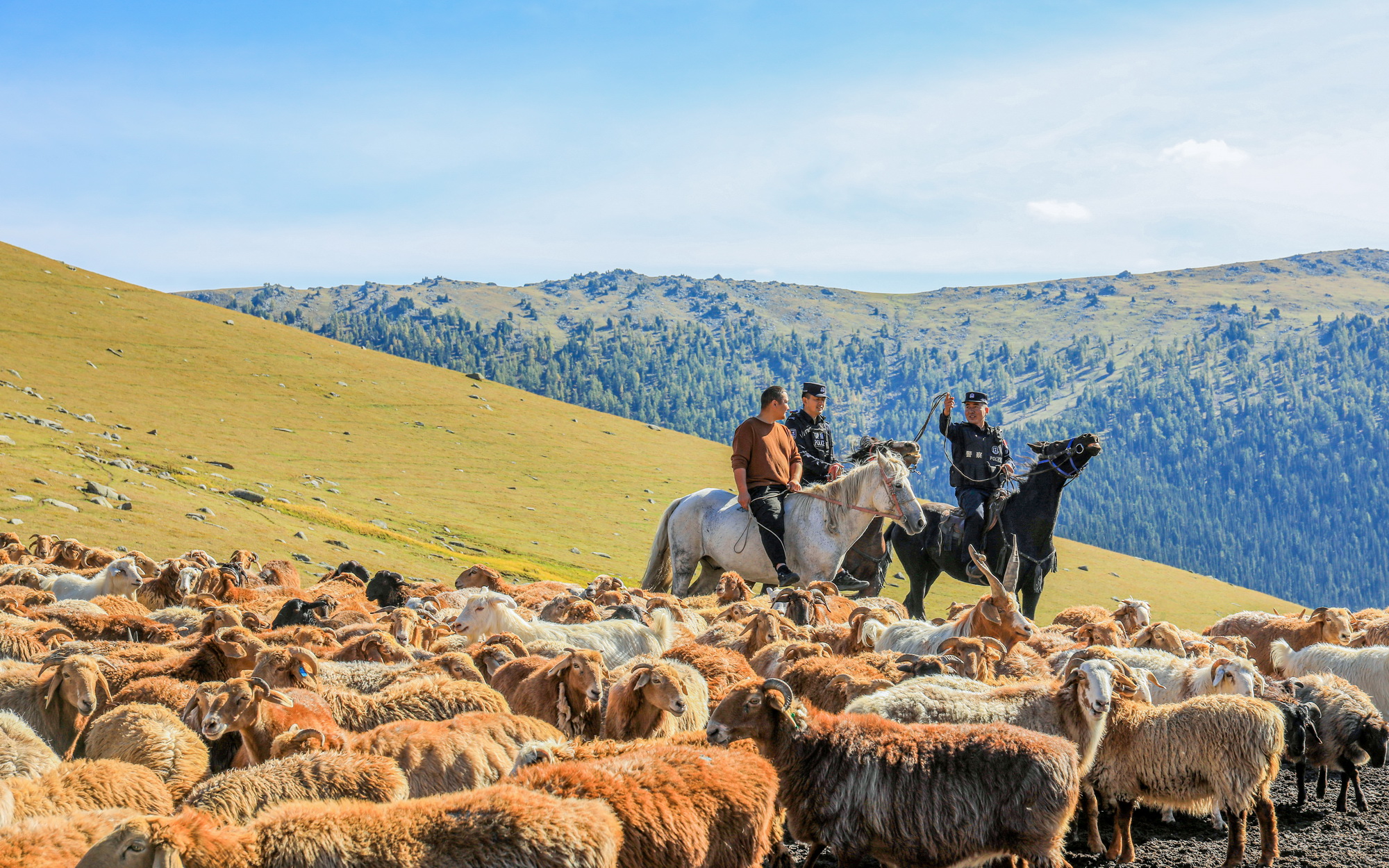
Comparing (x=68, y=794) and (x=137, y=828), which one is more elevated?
(x=137, y=828)

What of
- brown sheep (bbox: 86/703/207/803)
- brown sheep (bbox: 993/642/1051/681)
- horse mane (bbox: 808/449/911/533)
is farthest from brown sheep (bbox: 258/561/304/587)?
brown sheep (bbox: 993/642/1051/681)

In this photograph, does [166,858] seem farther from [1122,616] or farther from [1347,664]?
[1122,616]

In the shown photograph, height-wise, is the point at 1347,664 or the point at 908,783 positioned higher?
the point at 908,783

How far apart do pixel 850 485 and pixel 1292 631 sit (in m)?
6.54

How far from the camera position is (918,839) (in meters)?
6.40

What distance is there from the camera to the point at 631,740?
7.83 meters

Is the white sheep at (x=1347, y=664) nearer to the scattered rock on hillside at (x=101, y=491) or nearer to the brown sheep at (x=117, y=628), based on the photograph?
the brown sheep at (x=117, y=628)

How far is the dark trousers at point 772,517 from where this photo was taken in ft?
56.0

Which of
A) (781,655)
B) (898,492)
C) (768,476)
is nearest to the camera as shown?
(781,655)

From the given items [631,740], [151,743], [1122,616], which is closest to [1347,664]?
[1122,616]

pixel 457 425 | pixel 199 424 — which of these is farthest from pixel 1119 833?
pixel 457 425

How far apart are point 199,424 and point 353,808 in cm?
6006

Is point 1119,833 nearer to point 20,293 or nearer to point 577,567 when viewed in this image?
point 577,567

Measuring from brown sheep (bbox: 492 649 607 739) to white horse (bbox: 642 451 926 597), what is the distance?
325 inches
